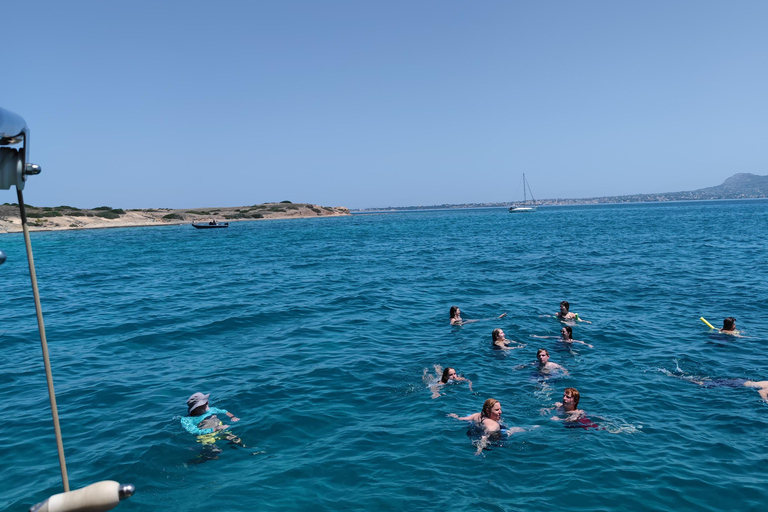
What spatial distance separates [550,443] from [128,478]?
7.90 meters

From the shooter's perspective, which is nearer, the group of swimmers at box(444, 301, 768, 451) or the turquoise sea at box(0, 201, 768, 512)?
the turquoise sea at box(0, 201, 768, 512)

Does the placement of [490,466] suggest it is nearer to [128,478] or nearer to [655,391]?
[655,391]

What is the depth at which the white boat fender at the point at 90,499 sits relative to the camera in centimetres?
271

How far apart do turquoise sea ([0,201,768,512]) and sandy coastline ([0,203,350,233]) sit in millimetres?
85629

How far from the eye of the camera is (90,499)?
2771mm

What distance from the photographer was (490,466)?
8.57 meters

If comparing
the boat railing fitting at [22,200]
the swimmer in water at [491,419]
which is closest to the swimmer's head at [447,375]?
the swimmer in water at [491,419]

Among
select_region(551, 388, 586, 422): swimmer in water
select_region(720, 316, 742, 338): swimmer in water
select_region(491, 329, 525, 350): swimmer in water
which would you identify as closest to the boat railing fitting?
select_region(551, 388, 586, 422): swimmer in water

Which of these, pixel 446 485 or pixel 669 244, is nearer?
pixel 446 485

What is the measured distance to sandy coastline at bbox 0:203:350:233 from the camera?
95.8 metres

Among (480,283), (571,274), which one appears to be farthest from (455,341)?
(571,274)

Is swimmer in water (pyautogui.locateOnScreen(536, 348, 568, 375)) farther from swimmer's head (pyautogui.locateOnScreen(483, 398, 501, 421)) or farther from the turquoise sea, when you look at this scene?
swimmer's head (pyautogui.locateOnScreen(483, 398, 501, 421))

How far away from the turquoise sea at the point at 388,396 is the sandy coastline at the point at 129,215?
85629 mm

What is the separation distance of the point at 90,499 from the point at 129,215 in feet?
443
